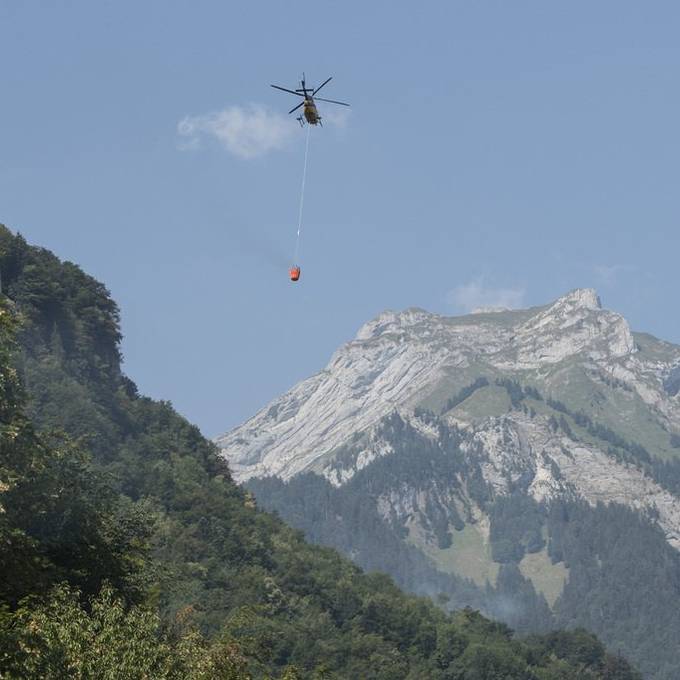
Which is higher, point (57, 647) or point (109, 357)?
point (109, 357)

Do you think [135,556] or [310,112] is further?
[135,556]

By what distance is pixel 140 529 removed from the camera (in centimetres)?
8281

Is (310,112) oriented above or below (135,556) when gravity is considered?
above

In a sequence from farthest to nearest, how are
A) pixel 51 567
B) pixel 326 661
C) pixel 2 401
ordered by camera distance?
1. pixel 326 661
2. pixel 2 401
3. pixel 51 567

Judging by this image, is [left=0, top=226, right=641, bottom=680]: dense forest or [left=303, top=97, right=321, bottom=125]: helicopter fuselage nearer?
[left=0, top=226, right=641, bottom=680]: dense forest

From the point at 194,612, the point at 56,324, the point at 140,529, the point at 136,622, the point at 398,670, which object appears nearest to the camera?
the point at 136,622

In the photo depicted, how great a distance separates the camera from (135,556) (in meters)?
73.6

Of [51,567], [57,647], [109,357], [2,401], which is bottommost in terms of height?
[57,647]

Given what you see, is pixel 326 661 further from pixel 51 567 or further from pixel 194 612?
pixel 51 567

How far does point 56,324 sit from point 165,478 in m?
30.5

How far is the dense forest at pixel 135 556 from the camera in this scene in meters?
53.1

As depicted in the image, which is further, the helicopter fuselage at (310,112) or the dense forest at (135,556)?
the helicopter fuselage at (310,112)

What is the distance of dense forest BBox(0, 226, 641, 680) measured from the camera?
174 feet

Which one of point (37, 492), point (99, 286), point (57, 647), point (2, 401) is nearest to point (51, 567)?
point (37, 492)
